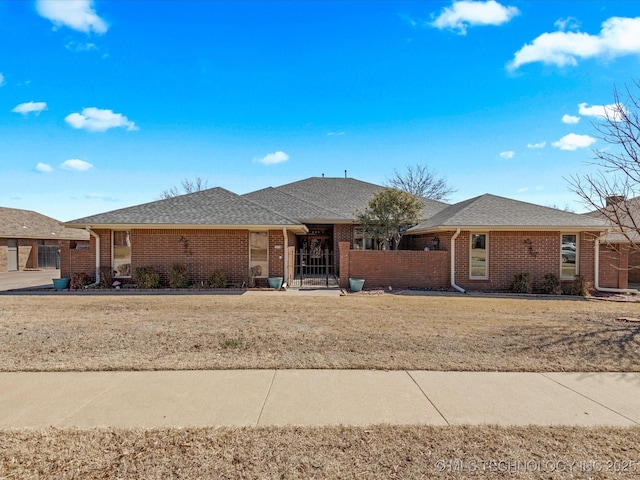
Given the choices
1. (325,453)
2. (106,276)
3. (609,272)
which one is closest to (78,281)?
(106,276)

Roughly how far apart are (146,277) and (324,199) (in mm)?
11136

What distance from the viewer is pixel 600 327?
7859mm

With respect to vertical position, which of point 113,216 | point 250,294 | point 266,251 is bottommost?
point 250,294

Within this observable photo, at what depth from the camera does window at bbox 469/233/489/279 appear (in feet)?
47.9

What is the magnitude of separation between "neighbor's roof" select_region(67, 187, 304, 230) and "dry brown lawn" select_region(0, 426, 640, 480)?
1061 centimetres

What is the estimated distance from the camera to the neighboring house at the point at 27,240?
24.0m

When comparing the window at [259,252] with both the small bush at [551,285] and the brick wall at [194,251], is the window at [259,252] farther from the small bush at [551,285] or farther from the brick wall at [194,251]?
the small bush at [551,285]

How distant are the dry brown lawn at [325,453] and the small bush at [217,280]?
10366 millimetres

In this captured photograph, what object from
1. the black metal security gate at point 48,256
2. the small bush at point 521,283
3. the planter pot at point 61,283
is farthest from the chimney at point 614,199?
the black metal security gate at point 48,256

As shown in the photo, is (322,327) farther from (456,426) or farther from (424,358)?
(456,426)

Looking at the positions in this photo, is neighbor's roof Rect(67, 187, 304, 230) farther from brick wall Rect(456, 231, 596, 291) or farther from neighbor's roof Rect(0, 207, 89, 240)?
neighbor's roof Rect(0, 207, 89, 240)

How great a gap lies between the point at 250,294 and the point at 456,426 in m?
9.73

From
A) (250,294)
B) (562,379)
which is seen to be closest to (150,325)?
(250,294)

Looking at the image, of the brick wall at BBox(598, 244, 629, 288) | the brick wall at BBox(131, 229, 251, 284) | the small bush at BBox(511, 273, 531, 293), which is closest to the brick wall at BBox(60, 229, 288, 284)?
the brick wall at BBox(131, 229, 251, 284)
